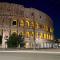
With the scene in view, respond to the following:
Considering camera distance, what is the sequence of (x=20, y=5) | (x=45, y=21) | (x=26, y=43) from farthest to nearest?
1. (x=45, y=21)
2. (x=20, y=5)
3. (x=26, y=43)

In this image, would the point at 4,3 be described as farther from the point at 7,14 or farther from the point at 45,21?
the point at 45,21

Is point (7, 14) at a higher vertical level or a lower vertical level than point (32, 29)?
higher

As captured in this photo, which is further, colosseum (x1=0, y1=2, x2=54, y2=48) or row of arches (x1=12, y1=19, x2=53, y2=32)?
row of arches (x1=12, y1=19, x2=53, y2=32)

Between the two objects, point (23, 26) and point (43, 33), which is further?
point (43, 33)

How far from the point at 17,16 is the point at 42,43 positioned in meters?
11.7

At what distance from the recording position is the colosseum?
213 feet

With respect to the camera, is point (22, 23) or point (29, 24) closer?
point (22, 23)

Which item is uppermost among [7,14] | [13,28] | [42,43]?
[7,14]

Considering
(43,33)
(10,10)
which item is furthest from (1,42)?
(43,33)

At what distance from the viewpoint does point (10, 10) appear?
2616 inches

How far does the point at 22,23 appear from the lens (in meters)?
66.0

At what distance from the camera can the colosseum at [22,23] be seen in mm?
65056

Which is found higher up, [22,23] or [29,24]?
[22,23]

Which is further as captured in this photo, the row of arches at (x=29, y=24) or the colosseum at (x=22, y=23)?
the row of arches at (x=29, y=24)
